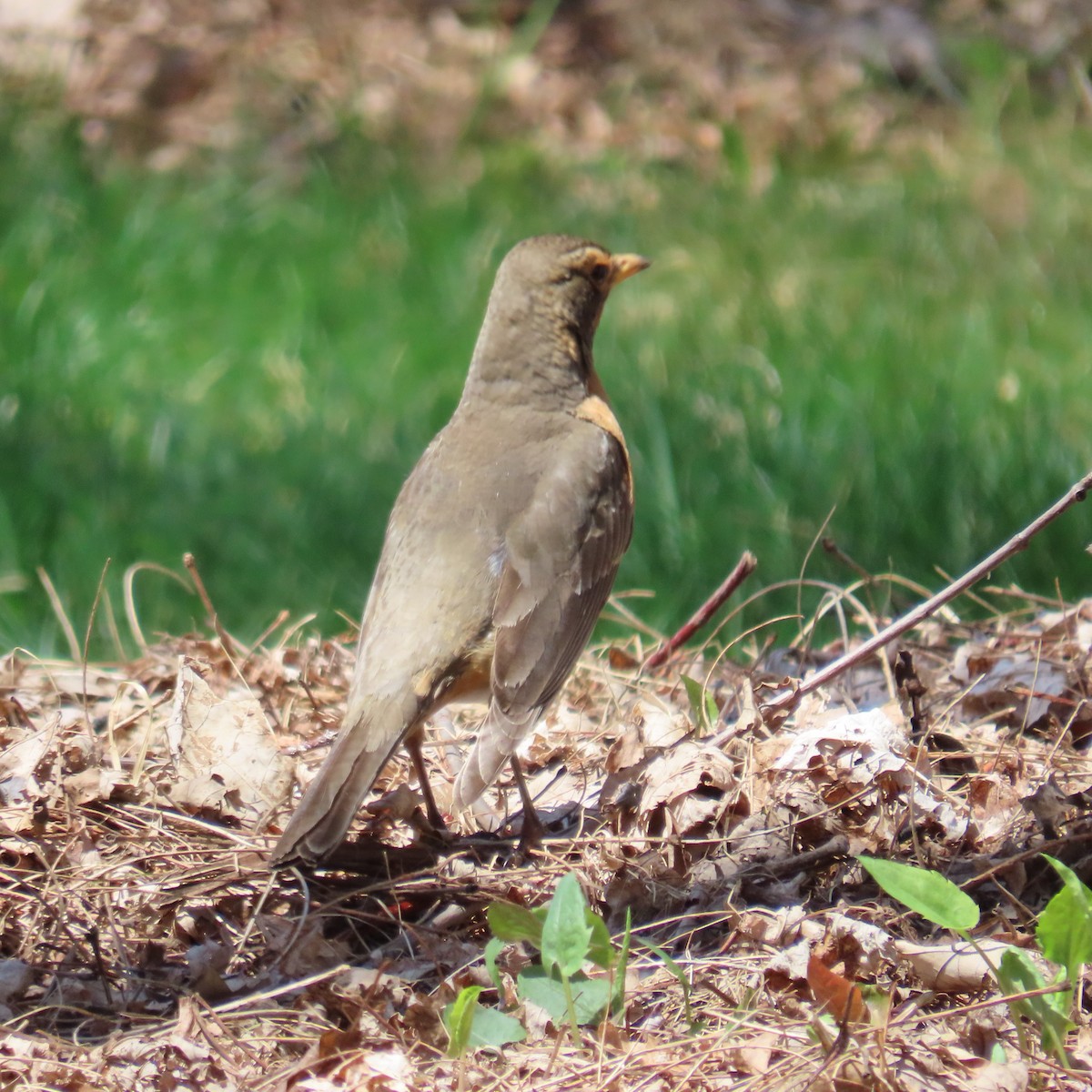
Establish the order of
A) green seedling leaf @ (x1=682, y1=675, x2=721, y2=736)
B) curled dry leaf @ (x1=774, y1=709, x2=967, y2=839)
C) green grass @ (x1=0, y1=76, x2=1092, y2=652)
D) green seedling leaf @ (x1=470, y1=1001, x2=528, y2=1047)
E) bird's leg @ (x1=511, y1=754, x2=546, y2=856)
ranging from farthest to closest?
green grass @ (x1=0, y1=76, x2=1092, y2=652) → green seedling leaf @ (x1=682, y1=675, x2=721, y2=736) → bird's leg @ (x1=511, y1=754, x2=546, y2=856) → curled dry leaf @ (x1=774, y1=709, x2=967, y2=839) → green seedling leaf @ (x1=470, y1=1001, x2=528, y2=1047)

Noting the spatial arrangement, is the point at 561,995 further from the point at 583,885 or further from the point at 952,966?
the point at 952,966

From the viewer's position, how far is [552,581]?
12.1 ft

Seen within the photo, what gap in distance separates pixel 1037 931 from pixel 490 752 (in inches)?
44.9

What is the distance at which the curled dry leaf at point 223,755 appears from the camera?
134 inches

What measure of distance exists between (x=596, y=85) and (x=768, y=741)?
7.50 metres

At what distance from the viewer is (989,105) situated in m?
9.23

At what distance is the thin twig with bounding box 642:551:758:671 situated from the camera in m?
3.47

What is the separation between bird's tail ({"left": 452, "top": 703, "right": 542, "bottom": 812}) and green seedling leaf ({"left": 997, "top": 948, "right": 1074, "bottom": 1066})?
3.58 ft

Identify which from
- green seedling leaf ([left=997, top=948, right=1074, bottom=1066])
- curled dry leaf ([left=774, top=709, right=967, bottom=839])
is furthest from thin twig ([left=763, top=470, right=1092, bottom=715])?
green seedling leaf ([left=997, top=948, right=1074, bottom=1066])

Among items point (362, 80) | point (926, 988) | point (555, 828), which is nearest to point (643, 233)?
point (362, 80)

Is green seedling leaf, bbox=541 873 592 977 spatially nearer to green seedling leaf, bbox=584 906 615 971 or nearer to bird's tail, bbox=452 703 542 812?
green seedling leaf, bbox=584 906 615 971

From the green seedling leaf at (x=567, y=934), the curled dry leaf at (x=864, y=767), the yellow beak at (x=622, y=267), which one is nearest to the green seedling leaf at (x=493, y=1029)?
the green seedling leaf at (x=567, y=934)

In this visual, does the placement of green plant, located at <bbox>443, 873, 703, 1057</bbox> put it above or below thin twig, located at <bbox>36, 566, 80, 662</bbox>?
above

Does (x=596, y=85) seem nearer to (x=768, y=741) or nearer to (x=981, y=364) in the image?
(x=981, y=364)
